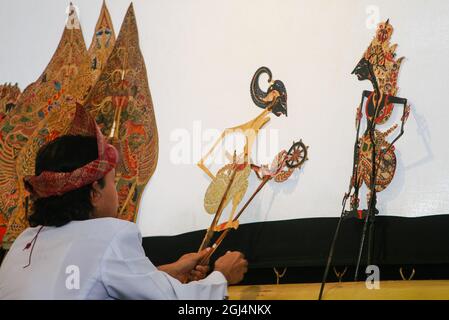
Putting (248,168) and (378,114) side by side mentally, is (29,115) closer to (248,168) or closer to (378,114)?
(248,168)

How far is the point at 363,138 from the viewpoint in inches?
80.4

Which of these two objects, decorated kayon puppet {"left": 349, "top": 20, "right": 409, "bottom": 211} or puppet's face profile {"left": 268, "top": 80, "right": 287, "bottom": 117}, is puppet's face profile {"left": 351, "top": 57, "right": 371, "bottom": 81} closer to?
decorated kayon puppet {"left": 349, "top": 20, "right": 409, "bottom": 211}

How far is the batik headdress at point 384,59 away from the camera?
2014 mm

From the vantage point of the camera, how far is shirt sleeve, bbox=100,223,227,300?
4.74ft

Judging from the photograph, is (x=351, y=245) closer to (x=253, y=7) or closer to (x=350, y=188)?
(x=350, y=188)

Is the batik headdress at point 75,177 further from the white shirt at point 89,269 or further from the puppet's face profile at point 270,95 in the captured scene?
the puppet's face profile at point 270,95

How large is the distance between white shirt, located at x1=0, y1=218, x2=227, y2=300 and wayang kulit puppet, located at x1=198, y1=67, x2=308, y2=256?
671mm

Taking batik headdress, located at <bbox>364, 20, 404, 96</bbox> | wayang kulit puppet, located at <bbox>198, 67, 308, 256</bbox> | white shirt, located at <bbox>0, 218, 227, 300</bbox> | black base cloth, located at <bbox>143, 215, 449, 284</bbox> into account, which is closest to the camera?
white shirt, located at <bbox>0, 218, 227, 300</bbox>

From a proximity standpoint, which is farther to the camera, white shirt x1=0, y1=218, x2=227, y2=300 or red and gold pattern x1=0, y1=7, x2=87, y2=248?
red and gold pattern x1=0, y1=7, x2=87, y2=248

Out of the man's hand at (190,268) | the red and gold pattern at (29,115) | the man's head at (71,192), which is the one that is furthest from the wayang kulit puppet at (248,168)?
the red and gold pattern at (29,115)

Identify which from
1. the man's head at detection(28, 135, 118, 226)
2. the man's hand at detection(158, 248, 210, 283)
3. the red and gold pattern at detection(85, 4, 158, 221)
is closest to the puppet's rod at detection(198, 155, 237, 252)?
the man's hand at detection(158, 248, 210, 283)

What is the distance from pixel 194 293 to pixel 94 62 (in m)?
1.32
